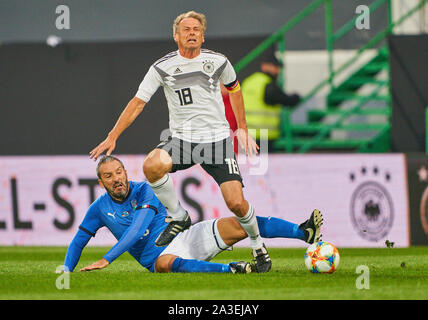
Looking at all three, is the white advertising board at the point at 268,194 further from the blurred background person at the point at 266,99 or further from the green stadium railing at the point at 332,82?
the green stadium railing at the point at 332,82

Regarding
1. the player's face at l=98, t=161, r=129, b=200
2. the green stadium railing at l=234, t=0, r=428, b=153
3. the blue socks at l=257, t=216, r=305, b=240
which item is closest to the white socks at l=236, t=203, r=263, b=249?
the blue socks at l=257, t=216, r=305, b=240

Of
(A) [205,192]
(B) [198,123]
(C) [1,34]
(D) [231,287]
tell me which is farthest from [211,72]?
(C) [1,34]

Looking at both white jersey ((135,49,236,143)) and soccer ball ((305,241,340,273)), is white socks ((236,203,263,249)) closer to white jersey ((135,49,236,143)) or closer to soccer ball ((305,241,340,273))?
soccer ball ((305,241,340,273))

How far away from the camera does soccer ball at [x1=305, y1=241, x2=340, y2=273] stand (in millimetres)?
6926

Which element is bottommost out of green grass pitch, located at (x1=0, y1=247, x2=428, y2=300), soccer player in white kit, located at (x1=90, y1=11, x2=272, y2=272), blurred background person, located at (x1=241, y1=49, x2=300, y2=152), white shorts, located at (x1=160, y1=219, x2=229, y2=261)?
green grass pitch, located at (x1=0, y1=247, x2=428, y2=300)

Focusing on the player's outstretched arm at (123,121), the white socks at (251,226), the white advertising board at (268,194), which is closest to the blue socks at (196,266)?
the white socks at (251,226)

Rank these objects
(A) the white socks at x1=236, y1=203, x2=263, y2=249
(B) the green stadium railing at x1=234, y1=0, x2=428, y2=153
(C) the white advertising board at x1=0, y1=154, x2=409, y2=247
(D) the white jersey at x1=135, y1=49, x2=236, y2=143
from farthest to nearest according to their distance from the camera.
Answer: (B) the green stadium railing at x1=234, y1=0, x2=428, y2=153 → (C) the white advertising board at x1=0, y1=154, x2=409, y2=247 → (D) the white jersey at x1=135, y1=49, x2=236, y2=143 → (A) the white socks at x1=236, y1=203, x2=263, y2=249

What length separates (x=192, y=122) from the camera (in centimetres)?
704

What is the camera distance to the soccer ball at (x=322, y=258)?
22.7ft

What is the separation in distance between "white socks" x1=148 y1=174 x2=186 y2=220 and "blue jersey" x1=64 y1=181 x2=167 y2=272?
7cm

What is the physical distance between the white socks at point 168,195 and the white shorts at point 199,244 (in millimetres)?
184

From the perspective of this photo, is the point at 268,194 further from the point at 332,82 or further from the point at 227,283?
the point at 227,283
